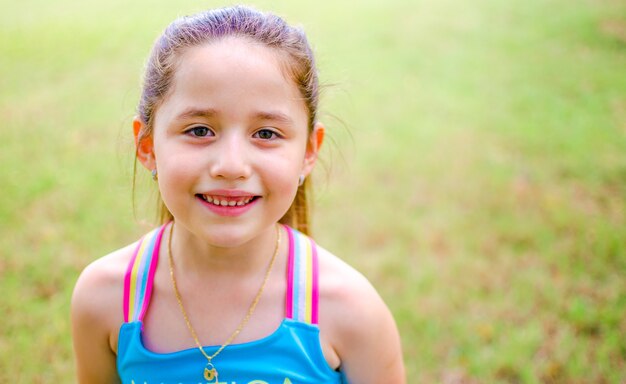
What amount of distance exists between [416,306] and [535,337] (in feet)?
2.23

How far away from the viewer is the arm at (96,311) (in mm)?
→ 1748

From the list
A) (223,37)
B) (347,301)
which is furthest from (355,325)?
(223,37)

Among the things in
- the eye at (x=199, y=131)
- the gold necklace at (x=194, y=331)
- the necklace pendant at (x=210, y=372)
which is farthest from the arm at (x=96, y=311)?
the eye at (x=199, y=131)

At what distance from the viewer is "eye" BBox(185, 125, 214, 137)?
59.1 inches

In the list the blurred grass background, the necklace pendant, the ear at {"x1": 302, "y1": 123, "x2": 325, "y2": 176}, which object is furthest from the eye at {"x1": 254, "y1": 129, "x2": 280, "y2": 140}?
the necklace pendant

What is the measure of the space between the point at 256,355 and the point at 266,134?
619mm

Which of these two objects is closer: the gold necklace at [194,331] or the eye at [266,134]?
the eye at [266,134]

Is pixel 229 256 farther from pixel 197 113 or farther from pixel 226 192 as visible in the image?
pixel 197 113

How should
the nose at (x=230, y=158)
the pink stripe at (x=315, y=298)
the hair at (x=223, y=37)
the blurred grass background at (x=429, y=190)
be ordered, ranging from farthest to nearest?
the blurred grass background at (x=429, y=190) → the pink stripe at (x=315, y=298) → the hair at (x=223, y=37) → the nose at (x=230, y=158)

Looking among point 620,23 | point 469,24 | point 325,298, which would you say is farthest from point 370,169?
point 620,23

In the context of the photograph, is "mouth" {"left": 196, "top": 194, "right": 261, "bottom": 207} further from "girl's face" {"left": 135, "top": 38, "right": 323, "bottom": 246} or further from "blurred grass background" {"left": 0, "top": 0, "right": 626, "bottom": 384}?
"blurred grass background" {"left": 0, "top": 0, "right": 626, "bottom": 384}

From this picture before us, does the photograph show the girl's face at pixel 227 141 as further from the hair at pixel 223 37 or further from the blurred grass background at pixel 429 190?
the blurred grass background at pixel 429 190

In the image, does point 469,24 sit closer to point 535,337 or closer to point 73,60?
point 73,60

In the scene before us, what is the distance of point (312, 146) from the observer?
5.90 feet
